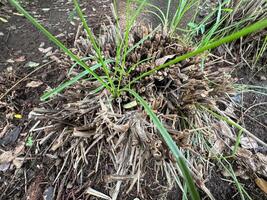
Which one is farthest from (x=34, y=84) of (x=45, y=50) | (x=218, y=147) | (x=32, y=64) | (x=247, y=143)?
(x=247, y=143)

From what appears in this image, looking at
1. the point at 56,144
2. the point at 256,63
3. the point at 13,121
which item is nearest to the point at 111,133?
the point at 56,144

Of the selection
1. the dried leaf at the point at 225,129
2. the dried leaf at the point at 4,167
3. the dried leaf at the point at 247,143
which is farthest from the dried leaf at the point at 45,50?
the dried leaf at the point at 247,143

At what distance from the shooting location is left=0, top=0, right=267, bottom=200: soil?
86 centimetres

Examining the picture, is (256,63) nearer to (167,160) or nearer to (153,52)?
(153,52)

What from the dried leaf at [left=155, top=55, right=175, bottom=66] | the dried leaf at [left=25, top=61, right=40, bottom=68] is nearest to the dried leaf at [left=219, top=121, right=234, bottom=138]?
the dried leaf at [left=155, top=55, right=175, bottom=66]

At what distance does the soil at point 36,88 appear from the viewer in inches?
33.8

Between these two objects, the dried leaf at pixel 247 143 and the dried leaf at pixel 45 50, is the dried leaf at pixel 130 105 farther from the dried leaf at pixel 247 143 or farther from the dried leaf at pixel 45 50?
the dried leaf at pixel 45 50

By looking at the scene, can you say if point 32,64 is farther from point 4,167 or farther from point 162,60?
point 162,60

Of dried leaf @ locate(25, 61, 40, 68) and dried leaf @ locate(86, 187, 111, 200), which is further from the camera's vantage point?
dried leaf @ locate(25, 61, 40, 68)

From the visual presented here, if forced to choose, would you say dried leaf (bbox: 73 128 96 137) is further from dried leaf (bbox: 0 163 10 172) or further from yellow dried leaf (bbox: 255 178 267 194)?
yellow dried leaf (bbox: 255 178 267 194)

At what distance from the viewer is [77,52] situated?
101 centimetres

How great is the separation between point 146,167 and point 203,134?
0.27 metres

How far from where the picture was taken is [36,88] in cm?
114

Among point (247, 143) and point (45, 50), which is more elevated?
point (45, 50)
